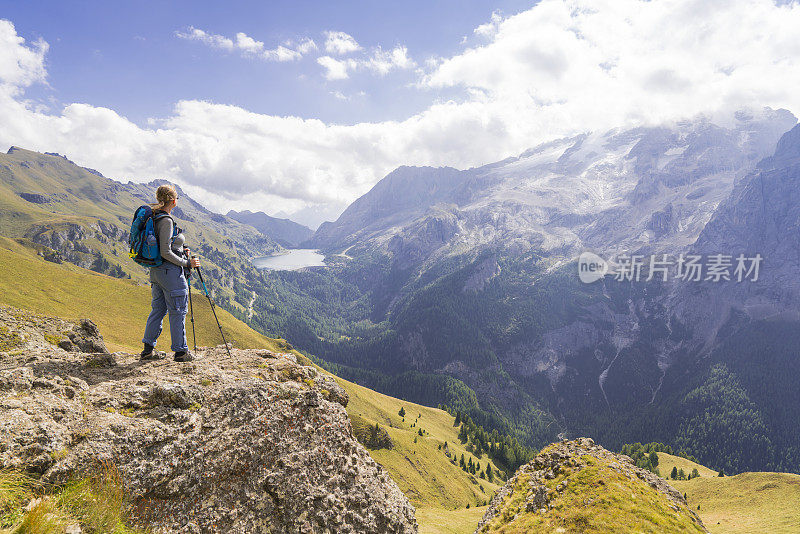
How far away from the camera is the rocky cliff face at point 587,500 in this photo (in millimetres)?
19422

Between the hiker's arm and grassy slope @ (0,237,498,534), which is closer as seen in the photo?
the hiker's arm

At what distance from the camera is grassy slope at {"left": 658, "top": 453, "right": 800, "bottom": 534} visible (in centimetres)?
6562

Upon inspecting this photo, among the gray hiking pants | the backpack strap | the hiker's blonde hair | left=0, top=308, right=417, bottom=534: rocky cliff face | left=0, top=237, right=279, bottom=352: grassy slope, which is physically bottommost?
left=0, top=237, right=279, bottom=352: grassy slope

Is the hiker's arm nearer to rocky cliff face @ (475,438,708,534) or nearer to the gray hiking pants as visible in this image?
the gray hiking pants

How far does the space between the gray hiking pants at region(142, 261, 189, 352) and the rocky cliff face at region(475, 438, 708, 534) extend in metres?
21.6

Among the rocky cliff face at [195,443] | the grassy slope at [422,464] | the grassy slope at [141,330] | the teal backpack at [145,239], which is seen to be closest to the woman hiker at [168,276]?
the teal backpack at [145,239]

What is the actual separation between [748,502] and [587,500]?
10213 centimetres

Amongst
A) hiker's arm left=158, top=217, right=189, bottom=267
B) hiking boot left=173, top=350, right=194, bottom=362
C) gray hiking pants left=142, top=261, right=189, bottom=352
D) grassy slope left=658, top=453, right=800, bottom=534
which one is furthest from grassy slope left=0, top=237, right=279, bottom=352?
grassy slope left=658, top=453, right=800, bottom=534

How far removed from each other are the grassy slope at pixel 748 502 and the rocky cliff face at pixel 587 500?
67729 mm

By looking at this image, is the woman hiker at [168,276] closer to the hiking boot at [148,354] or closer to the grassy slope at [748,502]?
the hiking boot at [148,354]

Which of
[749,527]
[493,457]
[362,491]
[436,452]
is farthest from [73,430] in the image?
[493,457]

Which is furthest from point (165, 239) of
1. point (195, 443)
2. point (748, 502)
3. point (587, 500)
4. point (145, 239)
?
point (748, 502)

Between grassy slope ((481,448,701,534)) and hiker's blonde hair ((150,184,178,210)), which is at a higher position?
hiker's blonde hair ((150,184,178,210))

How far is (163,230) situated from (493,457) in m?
184
